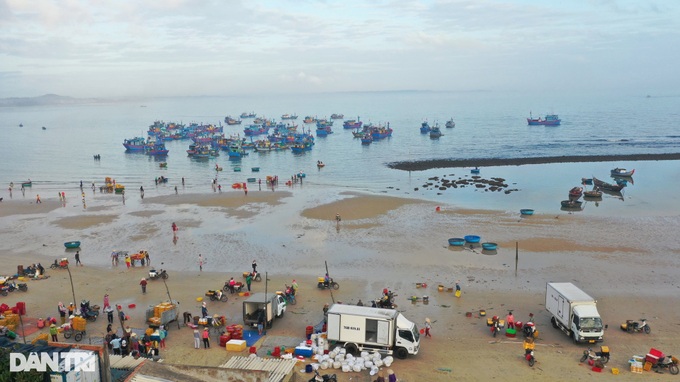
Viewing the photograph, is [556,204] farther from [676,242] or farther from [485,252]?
[485,252]

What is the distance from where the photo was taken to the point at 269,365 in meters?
16.6

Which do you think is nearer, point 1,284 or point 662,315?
point 662,315

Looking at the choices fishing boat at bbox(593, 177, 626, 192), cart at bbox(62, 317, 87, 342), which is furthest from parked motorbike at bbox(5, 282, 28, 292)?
fishing boat at bbox(593, 177, 626, 192)

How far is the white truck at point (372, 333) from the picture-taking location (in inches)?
771

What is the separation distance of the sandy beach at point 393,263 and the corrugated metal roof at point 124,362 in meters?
3.38

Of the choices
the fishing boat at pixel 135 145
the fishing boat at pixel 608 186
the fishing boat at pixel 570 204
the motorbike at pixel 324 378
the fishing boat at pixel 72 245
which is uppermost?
the fishing boat at pixel 135 145

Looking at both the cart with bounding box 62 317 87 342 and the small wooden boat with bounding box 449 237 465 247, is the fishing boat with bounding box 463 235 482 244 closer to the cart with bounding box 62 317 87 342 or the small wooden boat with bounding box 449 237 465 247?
the small wooden boat with bounding box 449 237 465 247

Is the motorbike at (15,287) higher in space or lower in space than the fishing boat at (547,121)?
lower

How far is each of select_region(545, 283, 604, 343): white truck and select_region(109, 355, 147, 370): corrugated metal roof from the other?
50.4 feet

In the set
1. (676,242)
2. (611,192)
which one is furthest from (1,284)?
(611,192)

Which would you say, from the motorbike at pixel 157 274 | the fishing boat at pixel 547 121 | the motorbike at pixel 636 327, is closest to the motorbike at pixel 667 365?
the motorbike at pixel 636 327

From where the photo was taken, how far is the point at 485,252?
34.1 m

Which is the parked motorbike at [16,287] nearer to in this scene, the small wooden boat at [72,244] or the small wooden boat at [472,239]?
the small wooden boat at [72,244]

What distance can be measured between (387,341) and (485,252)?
1637 cm
